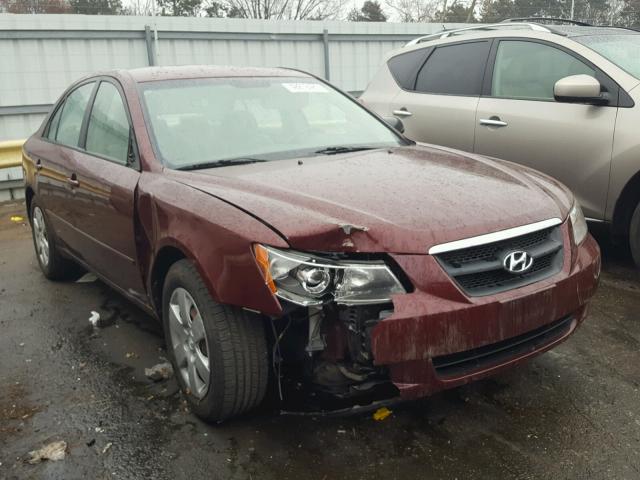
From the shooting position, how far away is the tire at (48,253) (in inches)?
188

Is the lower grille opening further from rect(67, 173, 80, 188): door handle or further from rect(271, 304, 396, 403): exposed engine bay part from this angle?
rect(67, 173, 80, 188): door handle

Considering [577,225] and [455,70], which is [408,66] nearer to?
[455,70]

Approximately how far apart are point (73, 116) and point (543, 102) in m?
3.41

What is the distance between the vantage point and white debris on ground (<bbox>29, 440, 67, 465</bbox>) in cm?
263

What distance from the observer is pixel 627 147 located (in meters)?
4.12

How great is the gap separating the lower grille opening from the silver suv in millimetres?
1974

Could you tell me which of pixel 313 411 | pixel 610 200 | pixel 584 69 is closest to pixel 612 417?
pixel 313 411

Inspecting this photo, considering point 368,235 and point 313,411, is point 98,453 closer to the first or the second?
point 313,411

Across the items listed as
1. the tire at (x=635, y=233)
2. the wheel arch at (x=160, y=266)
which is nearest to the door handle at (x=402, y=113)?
the tire at (x=635, y=233)

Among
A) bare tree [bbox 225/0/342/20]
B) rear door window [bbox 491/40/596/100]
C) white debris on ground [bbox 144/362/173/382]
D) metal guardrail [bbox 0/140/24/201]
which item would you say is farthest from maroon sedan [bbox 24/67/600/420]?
bare tree [bbox 225/0/342/20]

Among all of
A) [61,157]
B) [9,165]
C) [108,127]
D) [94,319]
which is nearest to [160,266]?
[108,127]

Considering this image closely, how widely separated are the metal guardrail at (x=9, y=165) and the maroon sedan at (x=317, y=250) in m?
5.32

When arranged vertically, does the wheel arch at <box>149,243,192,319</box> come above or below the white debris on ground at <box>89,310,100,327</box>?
above

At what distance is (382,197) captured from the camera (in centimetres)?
263
